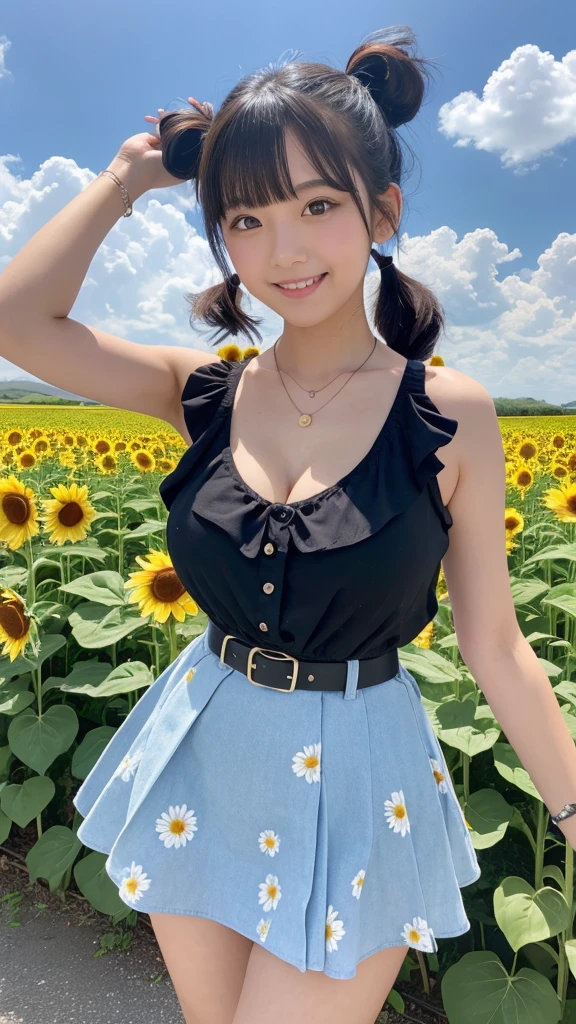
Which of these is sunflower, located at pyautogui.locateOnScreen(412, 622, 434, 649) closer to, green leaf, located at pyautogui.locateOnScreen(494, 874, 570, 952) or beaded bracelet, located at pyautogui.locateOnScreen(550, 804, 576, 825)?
green leaf, located at pyautogui.locateOnScreen(494, 874, 570, 952)

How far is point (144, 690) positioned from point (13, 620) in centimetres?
42

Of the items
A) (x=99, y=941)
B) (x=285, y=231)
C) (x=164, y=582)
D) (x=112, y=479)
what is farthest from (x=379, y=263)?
(x=112, y=479)

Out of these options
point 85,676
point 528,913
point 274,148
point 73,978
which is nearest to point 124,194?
point 274,148

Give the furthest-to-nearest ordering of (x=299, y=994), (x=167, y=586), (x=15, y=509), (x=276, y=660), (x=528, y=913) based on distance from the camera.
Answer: (x=15, y=509), (x=167, y=586), (x=528, y=913), (x=276, y=660), (x=299, y=994)

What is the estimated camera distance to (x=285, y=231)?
1.07 m

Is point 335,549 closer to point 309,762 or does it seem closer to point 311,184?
point 309,762

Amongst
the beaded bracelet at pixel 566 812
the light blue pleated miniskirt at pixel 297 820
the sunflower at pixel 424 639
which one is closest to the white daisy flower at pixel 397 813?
the light blue pleated miniskirt at pixel 297 820

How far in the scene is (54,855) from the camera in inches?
81.5

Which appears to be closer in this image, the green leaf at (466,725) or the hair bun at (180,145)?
the hair bun at (180,145)

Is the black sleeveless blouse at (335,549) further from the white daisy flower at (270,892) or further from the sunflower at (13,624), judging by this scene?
the sunflower at (13,624)

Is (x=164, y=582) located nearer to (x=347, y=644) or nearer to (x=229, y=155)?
(x=347, y=644)

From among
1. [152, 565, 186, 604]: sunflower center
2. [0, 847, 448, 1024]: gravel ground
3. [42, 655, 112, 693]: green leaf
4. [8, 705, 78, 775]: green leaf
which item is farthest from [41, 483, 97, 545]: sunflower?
[0, 847, 448, 1024]: gravel ground

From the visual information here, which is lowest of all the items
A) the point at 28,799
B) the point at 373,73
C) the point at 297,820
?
the point at 28,799

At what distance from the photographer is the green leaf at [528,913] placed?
1.43 m
